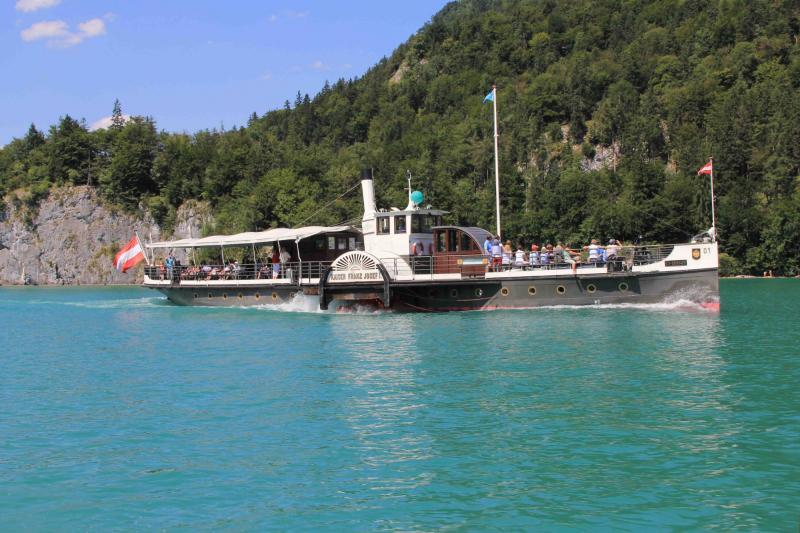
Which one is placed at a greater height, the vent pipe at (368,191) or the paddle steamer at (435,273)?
the vent pipe at (368,191)

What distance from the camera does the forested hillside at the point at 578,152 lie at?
87.4m

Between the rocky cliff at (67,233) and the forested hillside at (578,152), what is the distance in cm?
275

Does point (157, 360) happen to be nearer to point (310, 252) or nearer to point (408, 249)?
point (408, 249)

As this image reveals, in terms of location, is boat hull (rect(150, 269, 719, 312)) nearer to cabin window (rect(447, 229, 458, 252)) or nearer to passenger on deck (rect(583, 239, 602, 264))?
passenger on deck (rect(583, 239, 602, 264))

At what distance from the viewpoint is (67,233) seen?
394 feet

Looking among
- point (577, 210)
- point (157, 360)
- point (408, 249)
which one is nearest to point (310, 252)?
point (408, 249)

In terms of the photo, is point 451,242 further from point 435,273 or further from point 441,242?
point 435,273

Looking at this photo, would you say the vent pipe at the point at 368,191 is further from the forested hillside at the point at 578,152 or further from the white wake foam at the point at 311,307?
the forested hillside at the point at 578,152

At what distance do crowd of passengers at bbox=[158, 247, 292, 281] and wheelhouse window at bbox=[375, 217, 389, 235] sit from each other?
553 centimetres

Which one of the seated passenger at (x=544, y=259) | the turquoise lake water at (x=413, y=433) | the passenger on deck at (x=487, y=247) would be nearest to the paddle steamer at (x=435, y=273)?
the seated passenger at (x=544, y=259)

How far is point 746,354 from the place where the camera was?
21.4 m

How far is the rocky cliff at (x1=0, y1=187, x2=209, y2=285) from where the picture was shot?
118438mm

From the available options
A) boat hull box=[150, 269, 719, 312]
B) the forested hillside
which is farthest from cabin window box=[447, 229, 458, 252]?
the forested hillside

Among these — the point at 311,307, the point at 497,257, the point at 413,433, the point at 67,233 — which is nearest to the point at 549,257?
the point at 497,257
